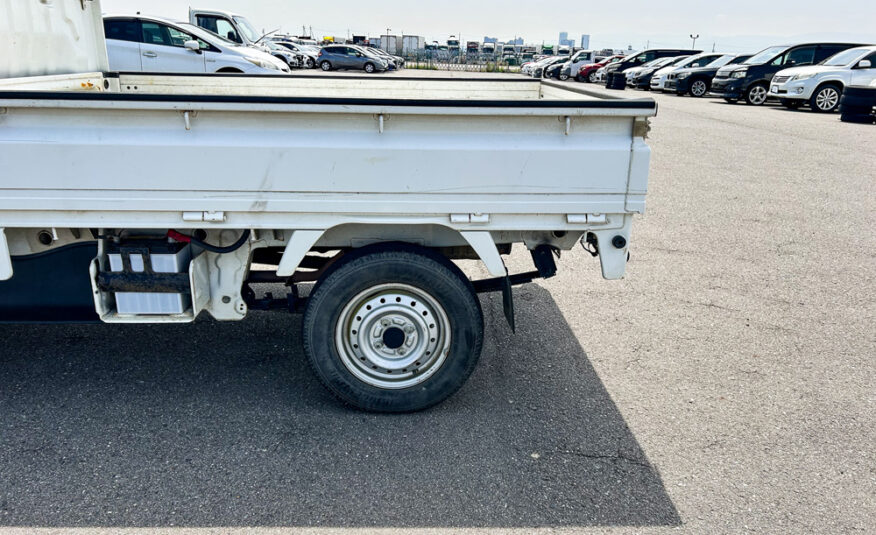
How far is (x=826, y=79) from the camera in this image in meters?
19.5

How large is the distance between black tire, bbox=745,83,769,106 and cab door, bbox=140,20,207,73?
54.8ft

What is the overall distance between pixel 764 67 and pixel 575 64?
18.1 meters

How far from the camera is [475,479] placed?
335 cm

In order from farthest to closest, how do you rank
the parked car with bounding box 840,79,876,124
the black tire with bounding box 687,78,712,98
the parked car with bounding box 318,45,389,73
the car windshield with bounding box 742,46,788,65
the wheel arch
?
the parked car with bounding box 318,45,389,73
the black tire with bounding box 687,78,712,98
the car windshield with bounding box 742,46,788,65
the parked car with bounding box 840,79,876,124
the wheel arch

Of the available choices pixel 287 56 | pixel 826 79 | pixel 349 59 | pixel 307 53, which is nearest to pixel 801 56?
pixel 826 79

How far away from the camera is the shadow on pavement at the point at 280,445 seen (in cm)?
311

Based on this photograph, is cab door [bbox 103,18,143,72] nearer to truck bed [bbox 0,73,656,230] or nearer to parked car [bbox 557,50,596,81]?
truck bed [bbox 0,73,656,230]

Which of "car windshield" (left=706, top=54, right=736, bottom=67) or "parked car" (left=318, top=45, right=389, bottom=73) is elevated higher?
"car windshield" (left=706, top=54, right=736, bottom=67)

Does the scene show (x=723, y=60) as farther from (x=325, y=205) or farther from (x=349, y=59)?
(x=325, y=205)

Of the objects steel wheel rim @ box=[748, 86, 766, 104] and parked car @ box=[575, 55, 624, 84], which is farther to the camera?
parked car @ box=[575, 55, 624, 84]

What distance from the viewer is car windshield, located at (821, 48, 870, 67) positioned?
1909 centimetres

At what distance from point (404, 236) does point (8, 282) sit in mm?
2080

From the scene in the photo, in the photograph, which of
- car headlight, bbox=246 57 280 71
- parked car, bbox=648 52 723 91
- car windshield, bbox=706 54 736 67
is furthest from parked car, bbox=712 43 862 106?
car headlight, bbox=246 57 280 71

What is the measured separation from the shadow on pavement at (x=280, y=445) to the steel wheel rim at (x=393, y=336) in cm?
26
